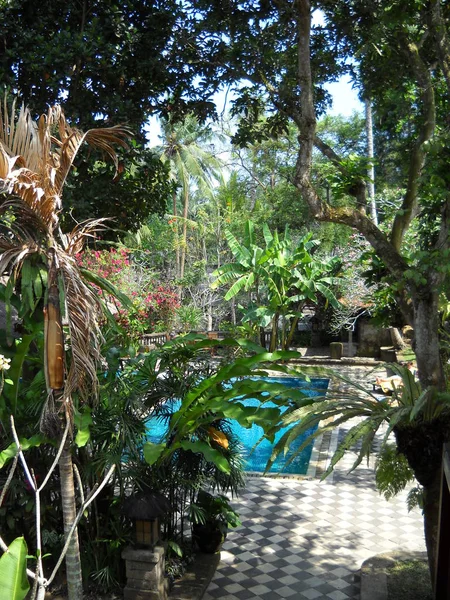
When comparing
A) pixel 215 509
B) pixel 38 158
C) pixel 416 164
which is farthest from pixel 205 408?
pixel 416 164

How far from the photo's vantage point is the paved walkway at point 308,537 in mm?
5782

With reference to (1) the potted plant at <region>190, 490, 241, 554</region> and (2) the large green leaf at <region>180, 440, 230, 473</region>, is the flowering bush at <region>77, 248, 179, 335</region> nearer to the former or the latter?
(1) the potted plant at <region>190, 490, 241, 554</region>

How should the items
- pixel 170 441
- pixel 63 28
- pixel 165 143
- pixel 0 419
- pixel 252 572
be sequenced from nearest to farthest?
1. pixel 0 419
2. pixel 170 441
3. pixel 252 572
4. pixel 63 28
5. pixel 165 143

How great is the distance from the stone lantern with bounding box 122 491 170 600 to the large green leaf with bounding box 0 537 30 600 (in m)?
2.27

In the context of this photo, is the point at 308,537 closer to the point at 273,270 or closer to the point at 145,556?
the point at 145,556

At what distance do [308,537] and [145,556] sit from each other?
230 cm

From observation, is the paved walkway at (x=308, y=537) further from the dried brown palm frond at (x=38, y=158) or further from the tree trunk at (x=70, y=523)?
the dried brown palm frond at (x=38, y=158)

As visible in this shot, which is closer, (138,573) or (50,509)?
(138,573)

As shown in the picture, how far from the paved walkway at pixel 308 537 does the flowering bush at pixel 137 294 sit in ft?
21.2

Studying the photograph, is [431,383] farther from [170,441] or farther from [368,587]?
[170,441]

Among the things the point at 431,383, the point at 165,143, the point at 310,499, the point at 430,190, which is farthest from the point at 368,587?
the point at 165,143

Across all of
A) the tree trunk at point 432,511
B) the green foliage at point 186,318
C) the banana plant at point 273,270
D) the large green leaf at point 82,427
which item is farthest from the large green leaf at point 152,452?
the green foliage at point 186,318

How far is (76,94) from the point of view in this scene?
22.3 feet

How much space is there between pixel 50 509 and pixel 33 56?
425cm
